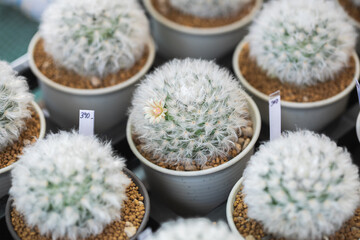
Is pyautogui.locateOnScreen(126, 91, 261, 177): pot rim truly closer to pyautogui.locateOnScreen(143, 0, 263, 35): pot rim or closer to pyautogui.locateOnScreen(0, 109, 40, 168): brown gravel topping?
pyautogui.locateOnScreen(0, 109, 40, 168): brown gravel topping

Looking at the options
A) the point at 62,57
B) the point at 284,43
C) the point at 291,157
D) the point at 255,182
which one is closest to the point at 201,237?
the point at 255,182

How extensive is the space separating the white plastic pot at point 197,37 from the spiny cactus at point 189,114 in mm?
606

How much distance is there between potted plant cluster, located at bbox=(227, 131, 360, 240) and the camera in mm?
1286

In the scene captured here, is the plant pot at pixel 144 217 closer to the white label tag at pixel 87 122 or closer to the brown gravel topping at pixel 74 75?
the white label tag at pixel 87 122

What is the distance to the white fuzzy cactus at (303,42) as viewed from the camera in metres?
1.90

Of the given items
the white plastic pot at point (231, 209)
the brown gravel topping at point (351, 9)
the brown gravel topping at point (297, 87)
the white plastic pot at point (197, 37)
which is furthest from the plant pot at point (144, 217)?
the brown gravel topping at point (351, 9)

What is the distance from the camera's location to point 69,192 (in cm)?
132

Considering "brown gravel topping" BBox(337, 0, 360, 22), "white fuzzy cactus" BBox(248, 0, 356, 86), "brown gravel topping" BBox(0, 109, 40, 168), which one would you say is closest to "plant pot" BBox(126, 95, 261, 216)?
"white fuzzy cactus" BBox(248, 0, 356, 86)

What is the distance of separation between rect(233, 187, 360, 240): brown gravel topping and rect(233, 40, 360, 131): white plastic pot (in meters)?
0.53

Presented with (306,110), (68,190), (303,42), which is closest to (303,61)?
(303,42)

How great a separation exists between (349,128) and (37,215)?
1.30m

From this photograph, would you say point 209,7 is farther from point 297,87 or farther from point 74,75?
point 74,75

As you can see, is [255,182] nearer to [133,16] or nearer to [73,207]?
[73,207]

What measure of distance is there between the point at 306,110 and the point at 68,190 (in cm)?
105
